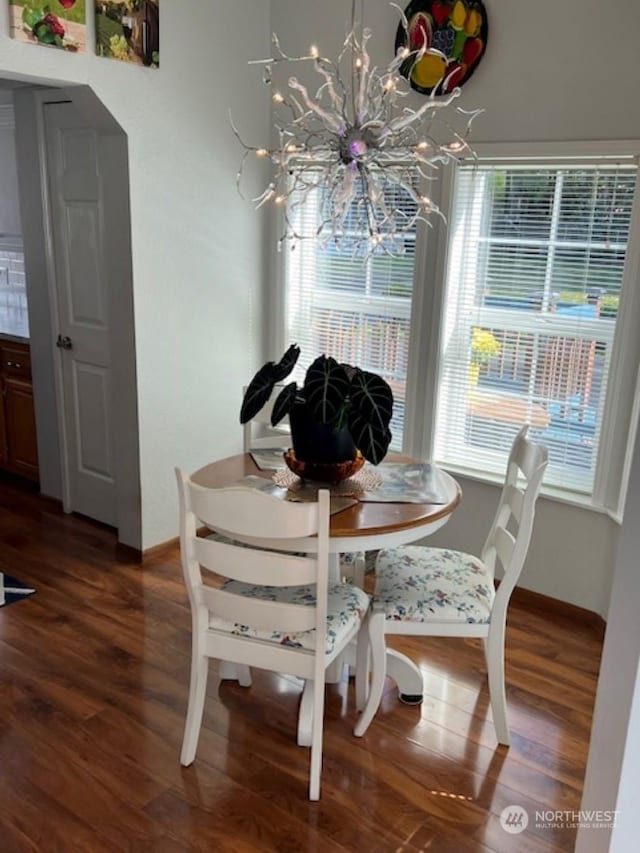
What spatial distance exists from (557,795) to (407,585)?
762mm

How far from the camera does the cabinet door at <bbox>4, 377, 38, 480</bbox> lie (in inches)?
181

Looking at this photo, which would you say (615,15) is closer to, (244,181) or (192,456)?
(244,181)

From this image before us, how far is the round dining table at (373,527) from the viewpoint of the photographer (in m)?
2.27

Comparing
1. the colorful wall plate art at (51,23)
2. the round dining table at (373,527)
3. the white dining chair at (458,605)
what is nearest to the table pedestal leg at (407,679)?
the round dining table at (373,527)

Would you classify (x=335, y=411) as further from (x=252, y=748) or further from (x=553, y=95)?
(x=553, y=95)

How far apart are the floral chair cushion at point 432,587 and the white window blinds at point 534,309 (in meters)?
0.89

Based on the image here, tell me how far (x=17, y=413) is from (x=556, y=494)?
3.18 metres

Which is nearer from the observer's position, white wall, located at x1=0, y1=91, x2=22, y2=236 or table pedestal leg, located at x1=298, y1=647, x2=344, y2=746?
table pedestal leg, located at x1=298, y1=647, x2=344, y2=746

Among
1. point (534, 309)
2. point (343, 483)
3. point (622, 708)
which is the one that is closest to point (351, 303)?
point (534, 309)

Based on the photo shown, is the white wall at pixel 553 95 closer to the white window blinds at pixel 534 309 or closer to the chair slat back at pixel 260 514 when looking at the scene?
the white window blinds at pixel 534 309

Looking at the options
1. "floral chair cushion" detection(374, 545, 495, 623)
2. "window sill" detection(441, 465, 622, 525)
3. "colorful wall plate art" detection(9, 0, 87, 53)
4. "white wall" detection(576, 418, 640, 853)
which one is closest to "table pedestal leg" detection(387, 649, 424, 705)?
"floral chair cushion" detection(374, 545, 495, 623)

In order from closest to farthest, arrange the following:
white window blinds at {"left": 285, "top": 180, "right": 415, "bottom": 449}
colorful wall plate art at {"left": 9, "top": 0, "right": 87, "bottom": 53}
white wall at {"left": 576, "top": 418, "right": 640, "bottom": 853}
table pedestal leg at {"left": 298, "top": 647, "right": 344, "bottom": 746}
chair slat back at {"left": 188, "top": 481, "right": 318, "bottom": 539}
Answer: white wall at {"left": 576, "top": 418, "right": 640, "bottom": 853}, chair slat back at {"left": 188, "top": 481, "right": 318, "bottom": 539}, table pedestal leg at {"left": 298, "top": 647, "right": 344, "bottom": 746}, colorful wall plate art at {"left": 9, "top": 0, "right": 87, "bottom": 53}, white window blinds at {"left": 285, "top": 180, "right": 415, "bottom": 449}

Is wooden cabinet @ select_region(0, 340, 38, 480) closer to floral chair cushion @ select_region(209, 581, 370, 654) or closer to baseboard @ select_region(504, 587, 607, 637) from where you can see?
floral chair cushion @ select_region(209, 581, 370, 654)

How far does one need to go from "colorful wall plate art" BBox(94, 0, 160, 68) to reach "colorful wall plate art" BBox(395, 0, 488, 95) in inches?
44.0
